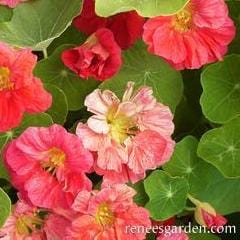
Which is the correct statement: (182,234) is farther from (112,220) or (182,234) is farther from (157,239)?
(112,220)

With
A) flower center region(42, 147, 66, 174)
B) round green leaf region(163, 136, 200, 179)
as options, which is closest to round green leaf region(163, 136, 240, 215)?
round green leaf region(163, 136, 200, 179)

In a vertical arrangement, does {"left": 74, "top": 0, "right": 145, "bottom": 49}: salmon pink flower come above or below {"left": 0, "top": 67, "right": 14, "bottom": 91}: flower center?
above

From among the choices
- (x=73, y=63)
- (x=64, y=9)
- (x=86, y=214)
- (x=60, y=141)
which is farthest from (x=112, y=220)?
(x=64, y=9)

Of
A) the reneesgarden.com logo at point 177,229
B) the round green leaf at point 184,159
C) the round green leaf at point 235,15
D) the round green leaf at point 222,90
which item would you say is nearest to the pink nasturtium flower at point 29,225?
the reneesgarden.com logo at point 177,229

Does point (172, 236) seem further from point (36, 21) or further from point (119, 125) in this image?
point (36, 21)

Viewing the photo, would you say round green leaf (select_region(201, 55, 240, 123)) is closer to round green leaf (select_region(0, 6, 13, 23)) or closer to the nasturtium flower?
the nasturtium flower

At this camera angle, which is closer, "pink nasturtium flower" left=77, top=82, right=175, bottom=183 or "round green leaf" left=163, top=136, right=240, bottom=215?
"pink nasturtium flower" left=77, top=82, right=175, bottom=183
